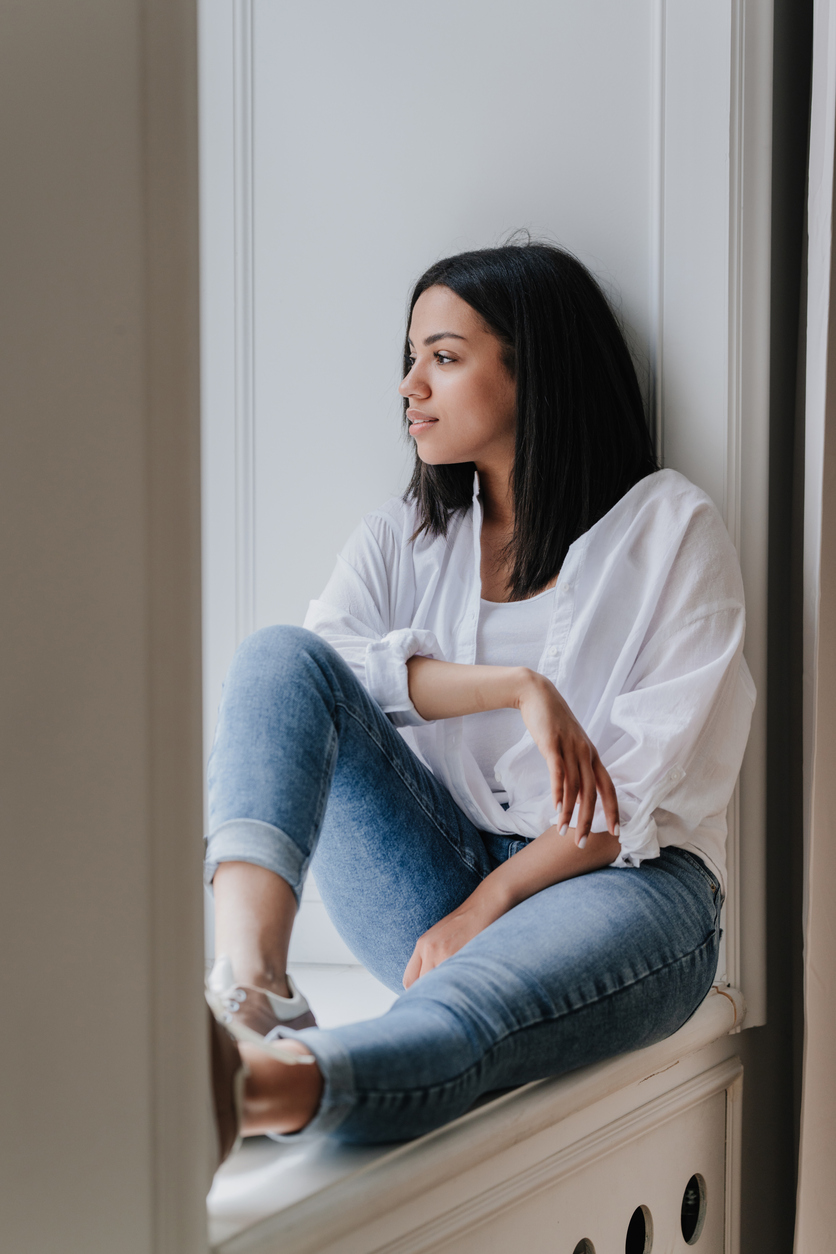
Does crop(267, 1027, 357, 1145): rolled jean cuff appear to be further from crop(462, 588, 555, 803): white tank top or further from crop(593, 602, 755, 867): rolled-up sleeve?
crop(462, 588, 555, 803): white tank top

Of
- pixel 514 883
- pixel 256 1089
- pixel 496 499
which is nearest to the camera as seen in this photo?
pixel 256 1089

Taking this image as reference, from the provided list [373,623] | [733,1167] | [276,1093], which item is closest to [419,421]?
[373,623]

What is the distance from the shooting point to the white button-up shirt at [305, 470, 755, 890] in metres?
1.11

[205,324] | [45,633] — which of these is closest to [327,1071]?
[45,633]

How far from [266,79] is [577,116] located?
0.50 m

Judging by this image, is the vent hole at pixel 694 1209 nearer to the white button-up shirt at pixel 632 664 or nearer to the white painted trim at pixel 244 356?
the white button-up shirt at pixel 632 664

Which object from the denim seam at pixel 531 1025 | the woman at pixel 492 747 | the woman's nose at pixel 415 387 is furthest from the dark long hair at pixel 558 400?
the denim seam at pixel 531 1025

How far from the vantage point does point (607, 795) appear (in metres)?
1.04

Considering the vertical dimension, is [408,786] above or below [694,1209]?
above

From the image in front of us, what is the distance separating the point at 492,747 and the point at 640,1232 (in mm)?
567

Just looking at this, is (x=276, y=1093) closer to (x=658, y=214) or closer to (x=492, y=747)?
(x=492, y=747)

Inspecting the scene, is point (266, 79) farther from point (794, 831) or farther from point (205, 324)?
point (794, 831)

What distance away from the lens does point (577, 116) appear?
4.68 ft

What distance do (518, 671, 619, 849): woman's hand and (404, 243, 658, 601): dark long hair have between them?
0.97ft
